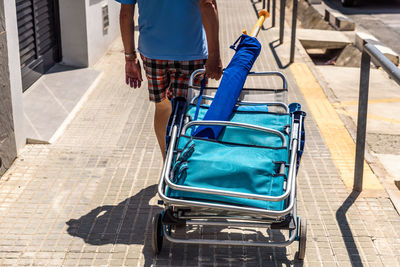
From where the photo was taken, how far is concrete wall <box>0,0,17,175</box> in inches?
188

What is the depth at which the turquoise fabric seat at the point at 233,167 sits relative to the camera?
314 centimetres

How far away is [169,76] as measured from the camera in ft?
14.7

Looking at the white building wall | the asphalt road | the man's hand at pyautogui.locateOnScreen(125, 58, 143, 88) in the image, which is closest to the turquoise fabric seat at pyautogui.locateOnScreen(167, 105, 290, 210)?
the man's hand at pyautogui.locateOnScreen(125, 58, 143, 88)

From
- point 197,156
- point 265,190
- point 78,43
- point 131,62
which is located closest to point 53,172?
point 131,62

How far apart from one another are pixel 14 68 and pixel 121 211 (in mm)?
1706

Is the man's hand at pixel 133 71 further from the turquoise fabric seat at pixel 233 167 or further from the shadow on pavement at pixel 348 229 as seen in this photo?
the shadow on pavement at pixel 348 229

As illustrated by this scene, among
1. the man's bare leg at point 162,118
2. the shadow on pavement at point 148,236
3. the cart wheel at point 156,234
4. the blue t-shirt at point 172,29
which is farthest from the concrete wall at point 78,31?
the cart wheel at point 156,234

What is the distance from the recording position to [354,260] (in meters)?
3.80

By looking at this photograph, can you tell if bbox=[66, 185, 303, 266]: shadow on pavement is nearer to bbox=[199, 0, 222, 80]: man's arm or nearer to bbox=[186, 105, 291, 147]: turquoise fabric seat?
bbox=[186, 105, 291, 147]: turquoise fabric seat

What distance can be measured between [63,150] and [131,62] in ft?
4.69

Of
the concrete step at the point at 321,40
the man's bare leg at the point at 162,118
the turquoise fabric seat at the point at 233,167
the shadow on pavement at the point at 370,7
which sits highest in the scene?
the turquoise fabric seat at the point at 233,167

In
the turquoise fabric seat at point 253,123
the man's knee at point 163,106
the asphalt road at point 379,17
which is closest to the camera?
the turquoise fabric seat at point 253,123

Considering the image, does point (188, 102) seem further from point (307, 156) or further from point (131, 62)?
point (307, 156)

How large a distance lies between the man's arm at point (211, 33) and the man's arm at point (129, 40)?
58 centimetres
